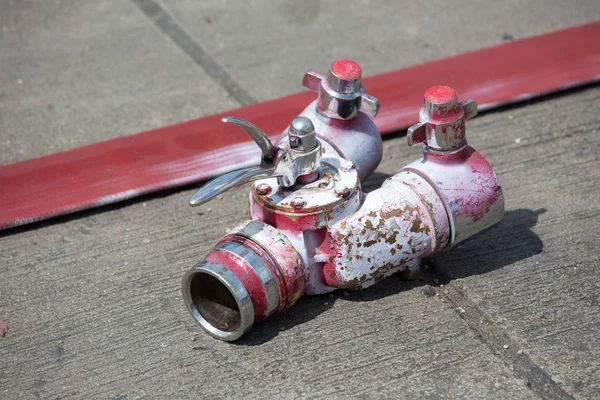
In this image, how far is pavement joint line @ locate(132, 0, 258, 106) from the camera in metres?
3.44

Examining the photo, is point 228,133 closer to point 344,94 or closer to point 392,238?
point 344,94

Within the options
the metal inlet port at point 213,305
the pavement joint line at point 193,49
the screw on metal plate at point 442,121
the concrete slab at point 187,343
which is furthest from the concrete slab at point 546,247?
the pavement joint line at point 193,49

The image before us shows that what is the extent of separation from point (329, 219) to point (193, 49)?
1.84 metres

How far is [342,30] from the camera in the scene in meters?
3.86

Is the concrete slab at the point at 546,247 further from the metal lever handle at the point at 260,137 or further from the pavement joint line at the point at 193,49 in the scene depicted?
the pavement joint line at the point at 193,49

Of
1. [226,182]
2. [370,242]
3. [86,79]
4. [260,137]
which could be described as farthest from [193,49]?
[370,242]

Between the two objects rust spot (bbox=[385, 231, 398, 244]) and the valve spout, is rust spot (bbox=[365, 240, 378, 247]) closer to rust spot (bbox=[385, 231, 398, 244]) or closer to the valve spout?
rust spot (bbox=[385, 231, 398, 244])

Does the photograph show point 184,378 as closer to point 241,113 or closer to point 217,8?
point 241,113

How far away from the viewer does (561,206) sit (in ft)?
8.81

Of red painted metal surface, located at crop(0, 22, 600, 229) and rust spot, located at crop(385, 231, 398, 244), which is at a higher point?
rust spot, located at crop(385, 231, 398, 244)

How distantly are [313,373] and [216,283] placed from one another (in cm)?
39

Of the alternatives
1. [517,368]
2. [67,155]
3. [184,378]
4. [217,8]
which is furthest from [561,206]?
[217,8]

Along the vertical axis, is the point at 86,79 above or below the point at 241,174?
below

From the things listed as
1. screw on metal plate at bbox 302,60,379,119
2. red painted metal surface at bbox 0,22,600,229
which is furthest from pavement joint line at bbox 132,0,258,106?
screw on metal plate at bbox 302,60,379,119
